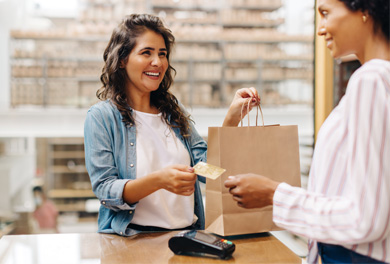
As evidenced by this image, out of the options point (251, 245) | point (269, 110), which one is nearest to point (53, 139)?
point (269, 110)

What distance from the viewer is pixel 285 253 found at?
46.3 inches

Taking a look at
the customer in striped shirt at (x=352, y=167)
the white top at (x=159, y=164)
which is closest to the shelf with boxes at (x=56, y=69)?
the white top at (x=159, y=164)

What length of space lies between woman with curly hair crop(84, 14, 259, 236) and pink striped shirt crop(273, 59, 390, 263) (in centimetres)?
54

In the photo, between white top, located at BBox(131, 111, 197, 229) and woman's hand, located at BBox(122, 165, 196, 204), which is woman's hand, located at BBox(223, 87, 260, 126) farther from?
woman's hand, located at BBox(122, 165, 196, 204)

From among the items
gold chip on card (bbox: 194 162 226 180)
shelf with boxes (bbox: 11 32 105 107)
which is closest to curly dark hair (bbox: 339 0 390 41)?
gold chip on card (bbox: 194 162 226 180)

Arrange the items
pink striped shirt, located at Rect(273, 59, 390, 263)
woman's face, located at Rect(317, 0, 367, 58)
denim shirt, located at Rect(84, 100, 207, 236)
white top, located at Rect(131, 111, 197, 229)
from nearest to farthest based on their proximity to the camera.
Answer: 1. pink striped shirt, located at Rect(273, 59, 390, 263)
2. woman's face, located at Rect(317, 0, 367, 58)
3. denim shirt, located at Rect(84, 100, 207, 236)
4. white top, located at Rect(131, 111, 197, 229)

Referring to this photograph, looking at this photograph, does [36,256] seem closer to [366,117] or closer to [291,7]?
[366,117]

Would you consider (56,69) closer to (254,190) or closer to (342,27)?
(254,190)

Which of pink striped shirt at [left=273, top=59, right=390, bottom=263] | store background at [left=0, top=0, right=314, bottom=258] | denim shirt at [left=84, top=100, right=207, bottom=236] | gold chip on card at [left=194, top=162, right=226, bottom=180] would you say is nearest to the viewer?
pink striped shirt at [left=273, top=59, right=390, bottom=263]

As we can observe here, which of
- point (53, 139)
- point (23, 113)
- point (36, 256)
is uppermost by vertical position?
point (23, 113)

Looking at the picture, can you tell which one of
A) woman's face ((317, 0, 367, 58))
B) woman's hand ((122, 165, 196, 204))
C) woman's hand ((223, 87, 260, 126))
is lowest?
woman's hand ((122, 165, 196, 204))

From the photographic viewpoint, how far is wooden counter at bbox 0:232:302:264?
3.71 feet

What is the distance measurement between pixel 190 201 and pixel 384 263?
0.80m

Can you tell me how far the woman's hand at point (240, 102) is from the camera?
1435mm
